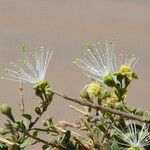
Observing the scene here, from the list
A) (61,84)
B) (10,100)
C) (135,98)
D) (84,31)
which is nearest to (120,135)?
(135,98)

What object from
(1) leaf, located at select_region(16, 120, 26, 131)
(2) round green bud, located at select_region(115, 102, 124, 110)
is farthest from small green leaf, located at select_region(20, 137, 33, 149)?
(2) round green bud, located at select_region(115, 102, 124, 110)

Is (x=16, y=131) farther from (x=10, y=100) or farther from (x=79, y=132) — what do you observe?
(x=10, y=100)

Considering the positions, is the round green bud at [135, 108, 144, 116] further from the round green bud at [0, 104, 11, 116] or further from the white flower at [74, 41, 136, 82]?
the round green bud at [0, 104, 11, 116]

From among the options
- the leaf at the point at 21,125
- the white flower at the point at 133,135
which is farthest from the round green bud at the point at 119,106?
the leaf at the point at 21,125

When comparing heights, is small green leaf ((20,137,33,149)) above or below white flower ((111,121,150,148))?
below

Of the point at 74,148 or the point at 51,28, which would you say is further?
the point at 51,28

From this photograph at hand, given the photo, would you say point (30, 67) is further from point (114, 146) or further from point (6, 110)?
point (114, 146)
